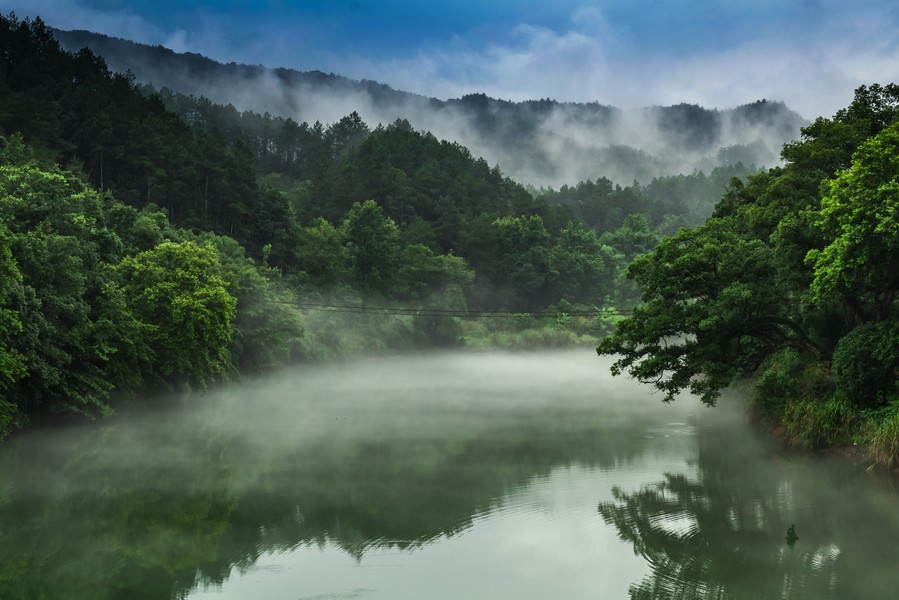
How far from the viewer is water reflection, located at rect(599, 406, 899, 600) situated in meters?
13.6

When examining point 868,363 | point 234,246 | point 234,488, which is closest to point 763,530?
point 868,363

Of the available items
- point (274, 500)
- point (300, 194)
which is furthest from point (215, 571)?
point (300, 194)

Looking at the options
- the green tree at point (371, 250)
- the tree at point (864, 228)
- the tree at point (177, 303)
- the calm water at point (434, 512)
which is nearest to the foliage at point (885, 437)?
the calm water at point (434, 512)

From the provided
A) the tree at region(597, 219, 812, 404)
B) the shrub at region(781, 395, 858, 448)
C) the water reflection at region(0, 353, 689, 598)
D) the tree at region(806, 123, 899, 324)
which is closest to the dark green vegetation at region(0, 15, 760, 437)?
the water reflection at region(0, 353, 689, 598)

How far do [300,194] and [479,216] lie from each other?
23520mm

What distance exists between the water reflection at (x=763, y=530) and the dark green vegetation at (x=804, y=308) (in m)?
1.69

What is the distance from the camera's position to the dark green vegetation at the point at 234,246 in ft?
96.4

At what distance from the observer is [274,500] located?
19797 millimetres

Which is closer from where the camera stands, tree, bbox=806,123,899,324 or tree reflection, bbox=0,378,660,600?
tree reflection, bbox=0,378,660,600

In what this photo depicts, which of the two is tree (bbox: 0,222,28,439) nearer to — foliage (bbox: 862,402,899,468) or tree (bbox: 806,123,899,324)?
tree (bbox: 806,123,899,324)

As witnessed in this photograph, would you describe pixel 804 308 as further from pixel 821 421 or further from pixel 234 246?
pixel 234 246

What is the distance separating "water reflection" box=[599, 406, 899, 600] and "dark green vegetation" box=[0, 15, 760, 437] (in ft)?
57.8

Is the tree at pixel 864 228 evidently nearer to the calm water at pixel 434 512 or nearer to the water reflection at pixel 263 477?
the calm water at pixel 434 512

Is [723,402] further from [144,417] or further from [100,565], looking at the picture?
[100,565]
